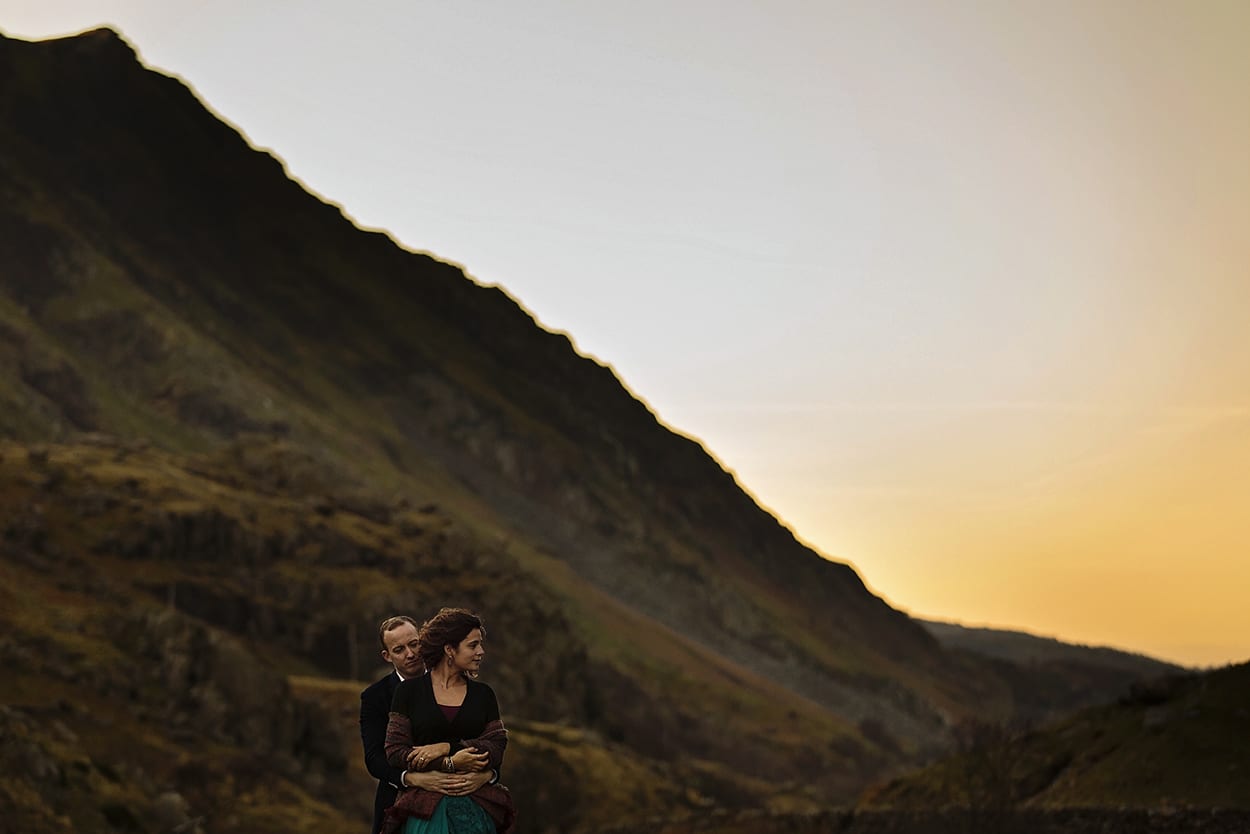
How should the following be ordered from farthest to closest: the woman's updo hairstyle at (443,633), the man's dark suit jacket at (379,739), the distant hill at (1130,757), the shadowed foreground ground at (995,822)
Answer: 1. the distant hill at (1130,757)
2. the shadowed foreground ground at (995,822)
3. the man's dark suit jacket at (379,739)
4. the woman's updo hairstyle at (443,633)

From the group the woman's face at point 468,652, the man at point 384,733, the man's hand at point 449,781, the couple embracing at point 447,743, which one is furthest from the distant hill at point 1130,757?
the woman's face at point 468,652

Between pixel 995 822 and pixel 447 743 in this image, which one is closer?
pixel 447 743

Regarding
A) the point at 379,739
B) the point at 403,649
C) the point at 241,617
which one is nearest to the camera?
the point at 379,739

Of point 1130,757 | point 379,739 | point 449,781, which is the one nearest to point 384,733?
point 379,739

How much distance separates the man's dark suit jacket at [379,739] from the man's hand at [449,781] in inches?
7.1

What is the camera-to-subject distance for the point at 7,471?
328ft

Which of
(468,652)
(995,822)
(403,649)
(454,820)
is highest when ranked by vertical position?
(468,652)

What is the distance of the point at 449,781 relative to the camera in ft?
31.3

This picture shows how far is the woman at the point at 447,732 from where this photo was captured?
9.60 m

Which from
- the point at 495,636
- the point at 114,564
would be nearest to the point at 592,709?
the point at 495,636

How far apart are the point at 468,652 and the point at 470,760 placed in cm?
74

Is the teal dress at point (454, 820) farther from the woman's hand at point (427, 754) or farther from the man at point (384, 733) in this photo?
the woman's hand at point (427, 754)

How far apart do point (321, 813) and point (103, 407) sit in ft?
350

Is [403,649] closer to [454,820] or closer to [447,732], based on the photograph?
[447,732]
